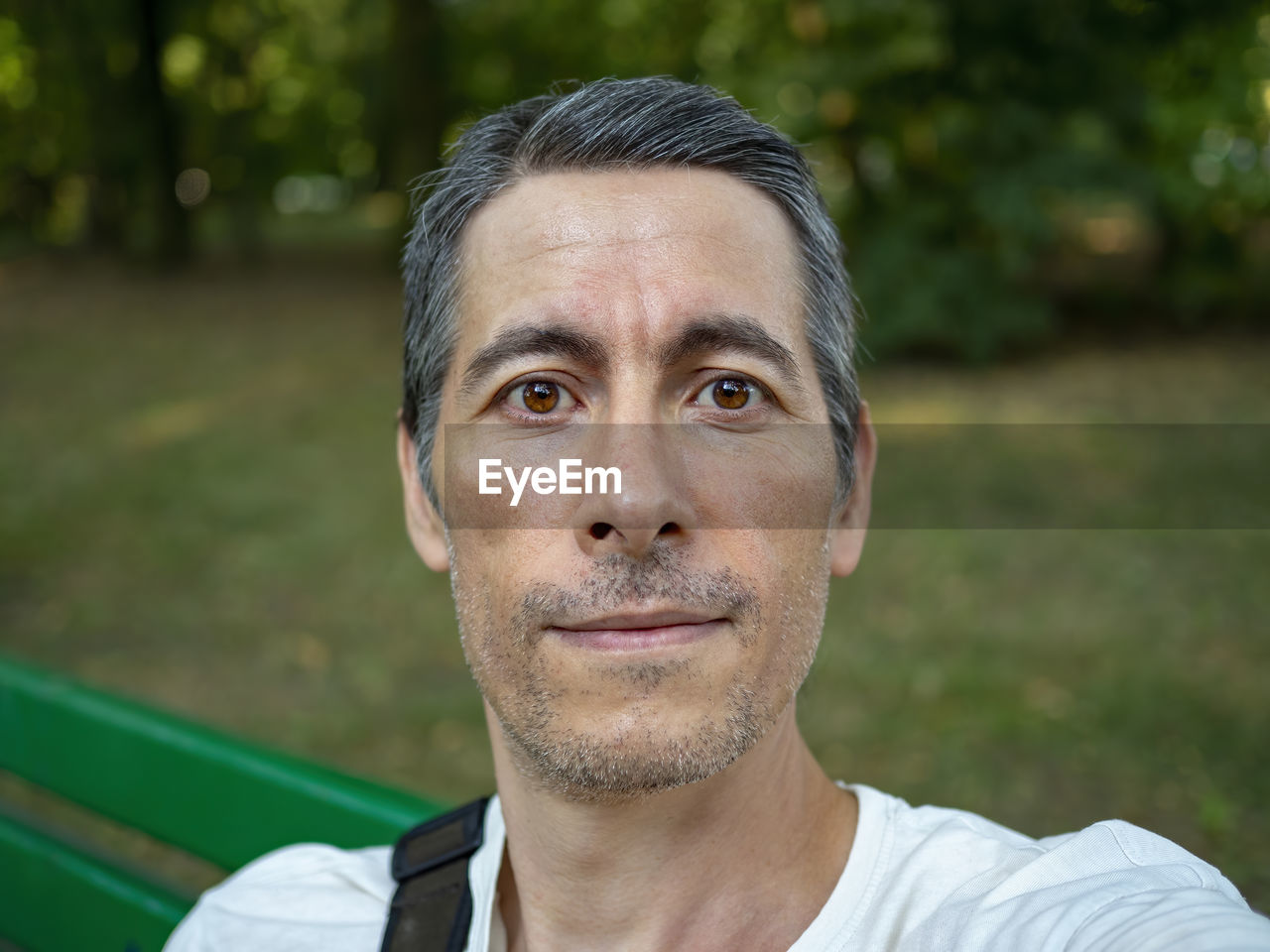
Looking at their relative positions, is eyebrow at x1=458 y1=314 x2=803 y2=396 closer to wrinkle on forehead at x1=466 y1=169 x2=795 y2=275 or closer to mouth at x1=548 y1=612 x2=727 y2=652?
wrinkle on forehead at x1=466 y1=169 x2=795 y2=275

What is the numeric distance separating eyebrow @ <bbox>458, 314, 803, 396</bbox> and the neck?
59 centimetres

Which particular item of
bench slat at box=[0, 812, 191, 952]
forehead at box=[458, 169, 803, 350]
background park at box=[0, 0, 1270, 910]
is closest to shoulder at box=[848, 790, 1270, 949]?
forehead at box=[458, 169, 803, 350]

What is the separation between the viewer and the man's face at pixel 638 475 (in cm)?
158

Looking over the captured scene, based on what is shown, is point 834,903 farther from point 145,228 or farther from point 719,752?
point 145,228

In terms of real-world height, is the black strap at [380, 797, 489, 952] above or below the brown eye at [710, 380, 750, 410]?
below

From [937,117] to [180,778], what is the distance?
30.3 ft

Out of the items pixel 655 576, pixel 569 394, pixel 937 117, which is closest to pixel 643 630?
pixel 655 576

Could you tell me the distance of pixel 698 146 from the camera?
1.94 metres

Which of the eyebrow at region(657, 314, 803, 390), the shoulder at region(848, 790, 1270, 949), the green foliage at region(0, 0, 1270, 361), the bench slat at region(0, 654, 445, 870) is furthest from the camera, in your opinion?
the green foliage at region(0, 0, 1270, 361)

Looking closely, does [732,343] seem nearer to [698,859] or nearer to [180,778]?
[698,859]

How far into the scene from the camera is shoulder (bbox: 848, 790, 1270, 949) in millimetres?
1291

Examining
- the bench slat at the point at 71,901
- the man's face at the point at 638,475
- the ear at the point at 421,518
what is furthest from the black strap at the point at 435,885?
the bench slat at the point at 71,901

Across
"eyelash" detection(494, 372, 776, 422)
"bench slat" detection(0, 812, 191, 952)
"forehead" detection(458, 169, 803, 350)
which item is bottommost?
"bench slat" detection(0, 812, 191, 952)

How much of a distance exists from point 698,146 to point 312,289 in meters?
14.0
